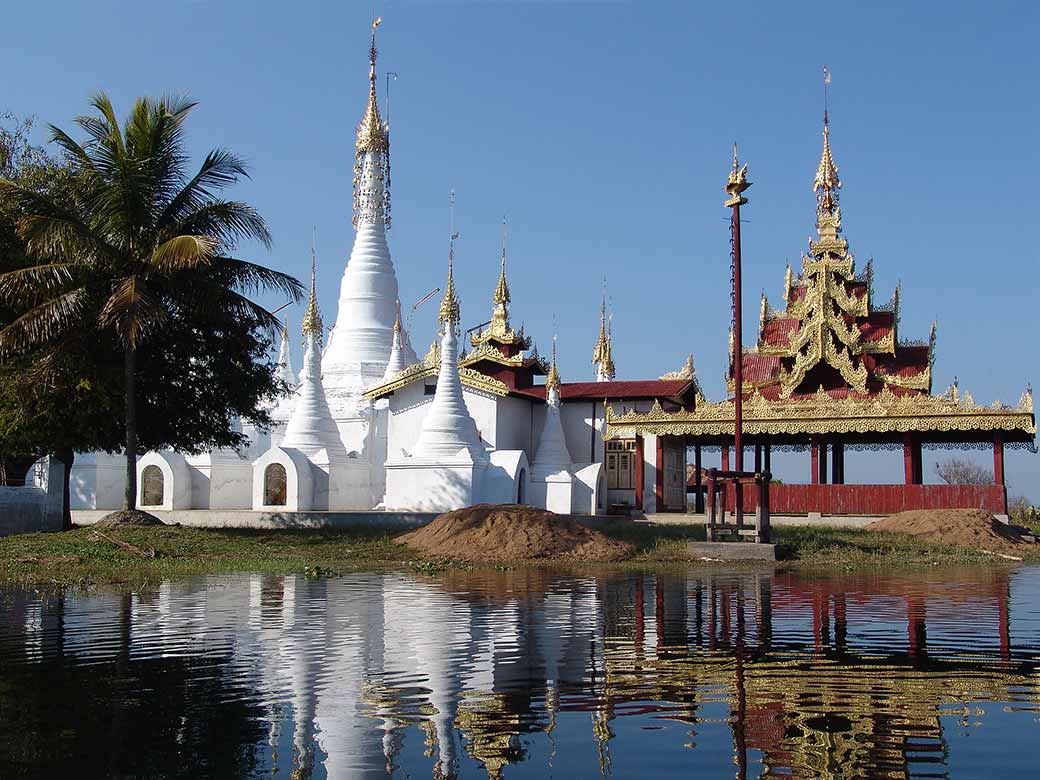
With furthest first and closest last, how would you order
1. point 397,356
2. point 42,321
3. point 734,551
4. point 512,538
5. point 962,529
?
point 397,356
point 962,529
point 512,538
point 42,321
point 734,551

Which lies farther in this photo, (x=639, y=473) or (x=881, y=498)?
(x=639, y=473)

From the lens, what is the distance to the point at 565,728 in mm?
6832

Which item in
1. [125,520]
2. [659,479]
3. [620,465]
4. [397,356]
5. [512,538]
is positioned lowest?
[512,538]

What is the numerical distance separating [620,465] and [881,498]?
34.9 ft

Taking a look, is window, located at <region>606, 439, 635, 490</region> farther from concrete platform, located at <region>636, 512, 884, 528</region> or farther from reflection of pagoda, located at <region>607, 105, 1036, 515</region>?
concrete platform, located at <region>636, 512, 884, 528</region>

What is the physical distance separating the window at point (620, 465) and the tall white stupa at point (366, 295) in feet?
34.9

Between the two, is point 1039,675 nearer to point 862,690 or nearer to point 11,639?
point 862,690

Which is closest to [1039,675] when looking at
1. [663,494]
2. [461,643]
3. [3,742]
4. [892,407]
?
[461,643]

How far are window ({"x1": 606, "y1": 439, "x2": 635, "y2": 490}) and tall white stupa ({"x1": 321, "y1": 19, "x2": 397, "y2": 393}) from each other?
1063 centimetres

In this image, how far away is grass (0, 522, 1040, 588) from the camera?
18562 millimetres

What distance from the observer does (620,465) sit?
41.5 metres

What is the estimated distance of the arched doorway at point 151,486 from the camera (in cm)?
3884

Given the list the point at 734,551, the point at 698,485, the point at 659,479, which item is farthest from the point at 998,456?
the point at 734,551

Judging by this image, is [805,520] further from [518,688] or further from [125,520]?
[518,688]
